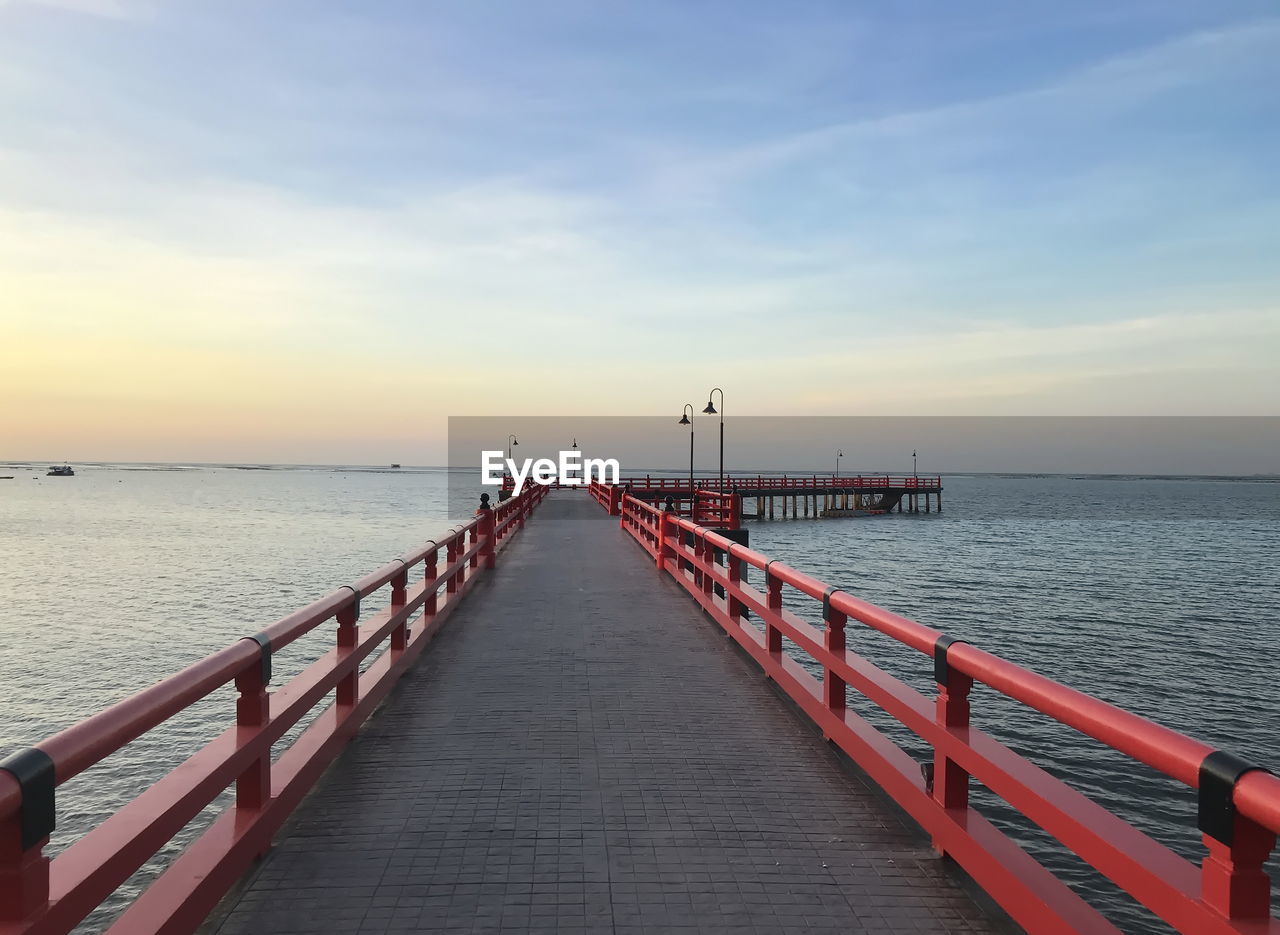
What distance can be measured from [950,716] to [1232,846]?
5.13ft

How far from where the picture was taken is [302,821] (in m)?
4.14

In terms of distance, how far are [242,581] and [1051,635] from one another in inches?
981

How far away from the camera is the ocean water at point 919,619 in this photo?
1076 cm

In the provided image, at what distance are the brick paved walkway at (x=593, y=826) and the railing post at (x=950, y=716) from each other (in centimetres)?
32

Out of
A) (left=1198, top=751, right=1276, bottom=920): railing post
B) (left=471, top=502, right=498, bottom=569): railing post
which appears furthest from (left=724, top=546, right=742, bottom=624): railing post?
(left=471, top=502, right=498, bottom=569): railing post

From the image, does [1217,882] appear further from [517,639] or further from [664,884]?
[517,639]

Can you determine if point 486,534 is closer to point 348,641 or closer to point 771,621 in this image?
point 771,621

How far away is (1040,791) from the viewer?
295 cm

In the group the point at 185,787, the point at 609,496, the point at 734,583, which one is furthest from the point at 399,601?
the point at 609,496

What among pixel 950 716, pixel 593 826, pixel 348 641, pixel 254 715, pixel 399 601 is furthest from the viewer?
pixel 399 601

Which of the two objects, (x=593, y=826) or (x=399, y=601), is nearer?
(x=593, y=826)

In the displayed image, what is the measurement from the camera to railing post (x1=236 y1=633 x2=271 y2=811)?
3.70m

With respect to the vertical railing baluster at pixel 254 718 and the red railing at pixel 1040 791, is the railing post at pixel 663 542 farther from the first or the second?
the vertical railing baluster at pixel 254 718

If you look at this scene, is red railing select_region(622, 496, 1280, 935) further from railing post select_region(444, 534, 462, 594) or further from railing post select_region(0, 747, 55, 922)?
railing post select_region(444, 534, 462, 594)
